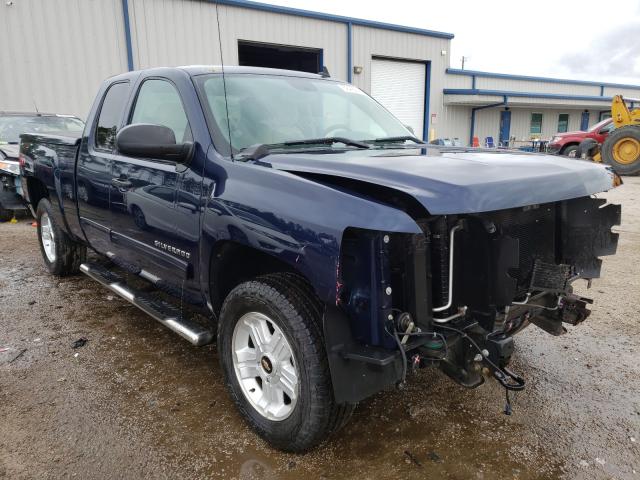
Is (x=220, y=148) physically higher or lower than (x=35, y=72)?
lower

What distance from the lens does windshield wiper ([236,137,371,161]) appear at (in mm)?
2531

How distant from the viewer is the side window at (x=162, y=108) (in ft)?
9.80

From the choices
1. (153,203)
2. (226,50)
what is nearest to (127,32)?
(226,50)

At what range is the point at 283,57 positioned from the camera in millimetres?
19641

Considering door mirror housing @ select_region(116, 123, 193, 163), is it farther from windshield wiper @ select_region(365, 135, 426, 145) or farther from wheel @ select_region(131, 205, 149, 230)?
windshield wiper @ select_region(365, 135, 426, 145)

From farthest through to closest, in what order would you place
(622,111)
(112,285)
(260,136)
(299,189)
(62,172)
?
(622,111) < (62,172) < (112,285) < (260,136) < (299,189)

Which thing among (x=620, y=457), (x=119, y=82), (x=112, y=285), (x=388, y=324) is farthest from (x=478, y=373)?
(x=119, y=82)

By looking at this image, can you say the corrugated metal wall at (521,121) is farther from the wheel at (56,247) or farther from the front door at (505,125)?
the wheel at (56,247)

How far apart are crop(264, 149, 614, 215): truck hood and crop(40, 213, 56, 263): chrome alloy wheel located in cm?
383

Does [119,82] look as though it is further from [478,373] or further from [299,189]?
[478,373]

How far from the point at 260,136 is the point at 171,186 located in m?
0.61

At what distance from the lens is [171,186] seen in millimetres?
2840

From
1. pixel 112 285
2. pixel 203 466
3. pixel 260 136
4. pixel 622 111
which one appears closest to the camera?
pixel 203 466

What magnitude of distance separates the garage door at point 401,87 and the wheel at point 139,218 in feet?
54.0
